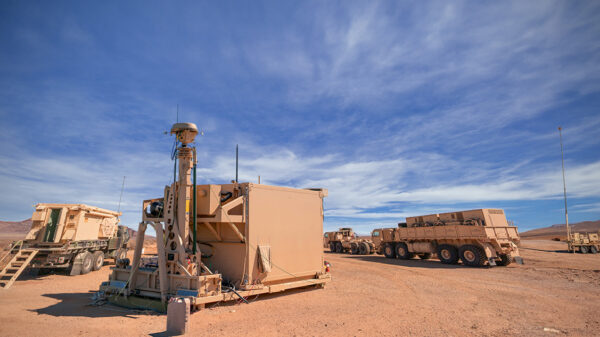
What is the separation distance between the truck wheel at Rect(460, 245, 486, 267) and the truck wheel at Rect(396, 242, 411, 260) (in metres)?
4.71

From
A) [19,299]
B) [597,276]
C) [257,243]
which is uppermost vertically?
[257,243]

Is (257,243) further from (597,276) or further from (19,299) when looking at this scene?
(597,276)

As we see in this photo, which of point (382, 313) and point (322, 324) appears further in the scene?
point (382, 313)

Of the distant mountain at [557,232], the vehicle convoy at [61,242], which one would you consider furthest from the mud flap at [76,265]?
the distant mountain at [557,232]

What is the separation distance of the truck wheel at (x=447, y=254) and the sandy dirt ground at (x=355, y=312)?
7540 millimetres

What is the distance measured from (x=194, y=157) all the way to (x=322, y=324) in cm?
529

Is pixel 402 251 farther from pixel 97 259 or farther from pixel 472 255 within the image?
pixel 97 259

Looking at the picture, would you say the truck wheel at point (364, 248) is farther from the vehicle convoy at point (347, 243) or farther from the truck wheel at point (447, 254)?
the truck wheel at point (447, 254)

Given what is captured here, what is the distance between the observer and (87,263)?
14.2m

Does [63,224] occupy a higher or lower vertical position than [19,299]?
higher

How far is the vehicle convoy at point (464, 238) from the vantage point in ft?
56.2

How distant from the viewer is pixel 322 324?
616 cm

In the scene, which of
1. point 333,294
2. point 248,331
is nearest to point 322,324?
point 248,331

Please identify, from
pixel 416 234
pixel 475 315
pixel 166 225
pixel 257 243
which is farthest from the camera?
pixel 416 234
